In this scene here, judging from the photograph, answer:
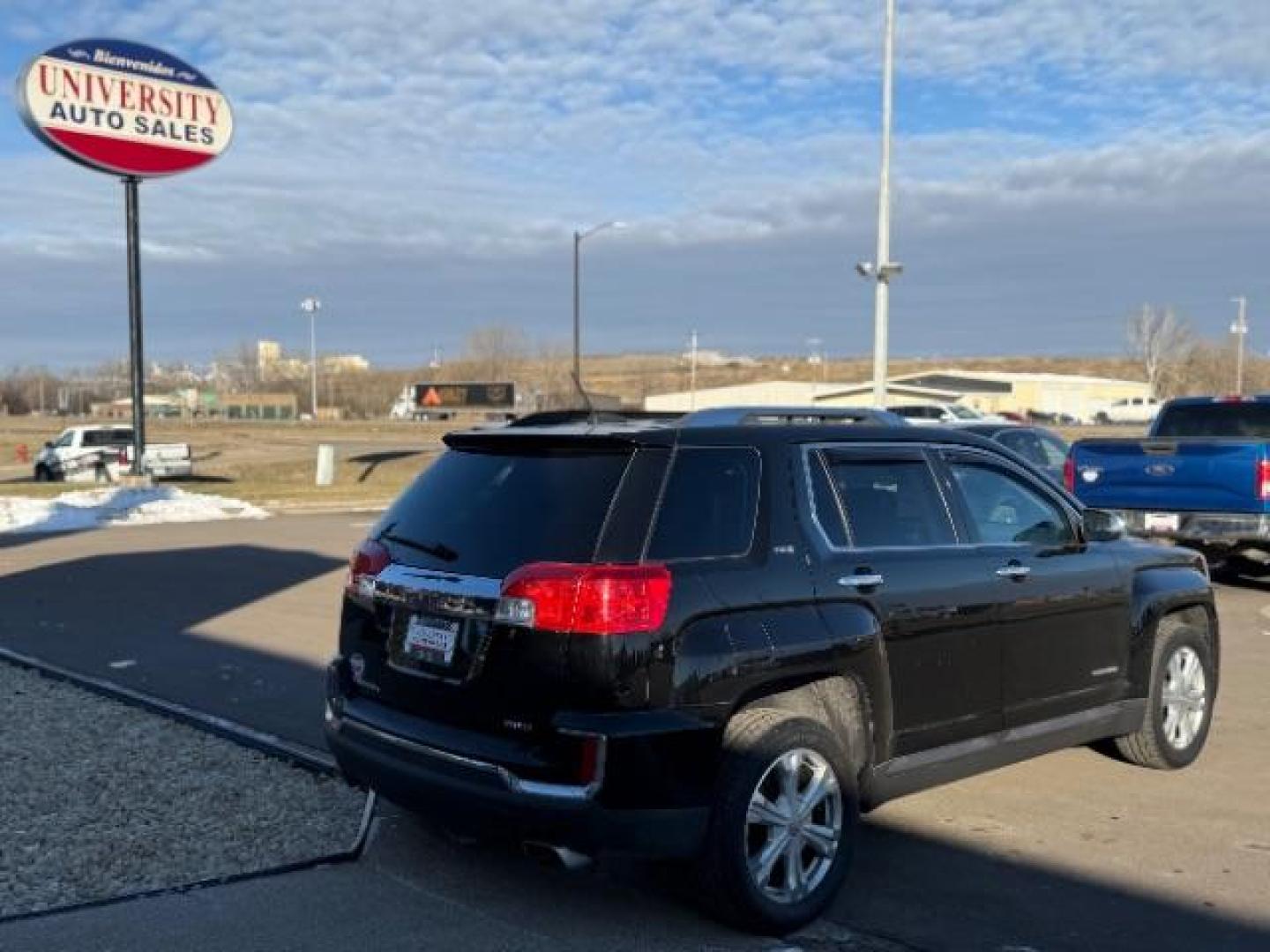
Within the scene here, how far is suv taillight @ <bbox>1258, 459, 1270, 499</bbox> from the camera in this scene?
1197cm

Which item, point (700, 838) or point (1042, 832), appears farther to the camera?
point (1042, 832)

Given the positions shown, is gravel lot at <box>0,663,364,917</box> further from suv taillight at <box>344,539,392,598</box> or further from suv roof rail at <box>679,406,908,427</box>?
suv roof rail at <box>679,406,908,427</box>

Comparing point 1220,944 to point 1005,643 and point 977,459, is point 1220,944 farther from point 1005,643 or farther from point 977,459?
point 977,459

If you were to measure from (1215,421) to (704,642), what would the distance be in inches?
453

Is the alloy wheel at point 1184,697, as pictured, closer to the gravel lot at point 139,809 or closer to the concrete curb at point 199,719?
the gravel lot at point 139,809

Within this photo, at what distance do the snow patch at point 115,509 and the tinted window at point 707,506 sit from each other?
1779 centimetres

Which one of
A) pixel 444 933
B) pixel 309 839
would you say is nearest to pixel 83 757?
pixel 309 839

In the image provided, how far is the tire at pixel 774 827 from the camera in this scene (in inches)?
170

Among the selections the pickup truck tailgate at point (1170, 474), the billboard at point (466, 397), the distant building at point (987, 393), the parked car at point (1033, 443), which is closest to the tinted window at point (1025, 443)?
the parked car at point (1033, 443)

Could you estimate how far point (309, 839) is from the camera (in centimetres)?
531

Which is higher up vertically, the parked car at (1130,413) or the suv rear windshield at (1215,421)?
the suv rear windshield at (1215,421)

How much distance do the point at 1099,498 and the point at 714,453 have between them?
30.9ft

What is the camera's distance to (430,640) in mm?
4613

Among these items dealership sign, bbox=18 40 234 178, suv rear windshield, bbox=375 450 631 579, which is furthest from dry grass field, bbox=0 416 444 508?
suv rear windshield, bbox=375 450 631 579
